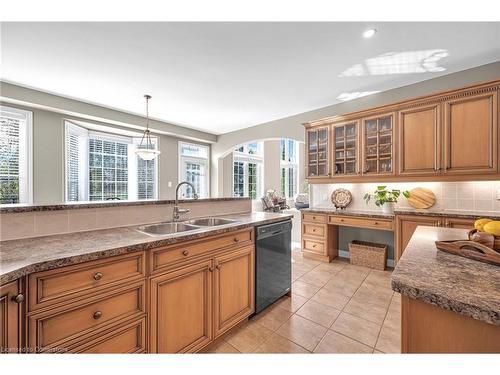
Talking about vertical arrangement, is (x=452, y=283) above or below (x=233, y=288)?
above

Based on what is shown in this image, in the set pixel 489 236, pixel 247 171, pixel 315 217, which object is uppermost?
pixel 247 171

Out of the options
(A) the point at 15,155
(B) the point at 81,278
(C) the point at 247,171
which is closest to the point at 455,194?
(B) the point at 81,278

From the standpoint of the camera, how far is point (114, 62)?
2518 mm

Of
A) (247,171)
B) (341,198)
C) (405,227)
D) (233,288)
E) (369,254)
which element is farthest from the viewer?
(247,171)

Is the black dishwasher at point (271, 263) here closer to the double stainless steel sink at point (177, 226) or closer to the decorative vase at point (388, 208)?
the double stainless steel sink at point (177, 226)

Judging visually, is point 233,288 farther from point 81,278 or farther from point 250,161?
point 250,161

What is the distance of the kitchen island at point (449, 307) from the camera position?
58 centimetres

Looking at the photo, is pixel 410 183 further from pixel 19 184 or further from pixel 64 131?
pixel 19 184

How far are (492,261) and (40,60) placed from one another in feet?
13.2

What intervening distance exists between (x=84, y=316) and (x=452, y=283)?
1.51 meters

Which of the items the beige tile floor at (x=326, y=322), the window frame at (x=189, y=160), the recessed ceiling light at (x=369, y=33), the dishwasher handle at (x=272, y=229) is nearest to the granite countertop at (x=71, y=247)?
the dishwasher handle at (x=272, y=229)

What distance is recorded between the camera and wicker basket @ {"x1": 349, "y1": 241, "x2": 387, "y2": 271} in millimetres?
3170

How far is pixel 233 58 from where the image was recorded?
2465 millimetres

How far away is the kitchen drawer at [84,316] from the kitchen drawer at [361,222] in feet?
9.41
